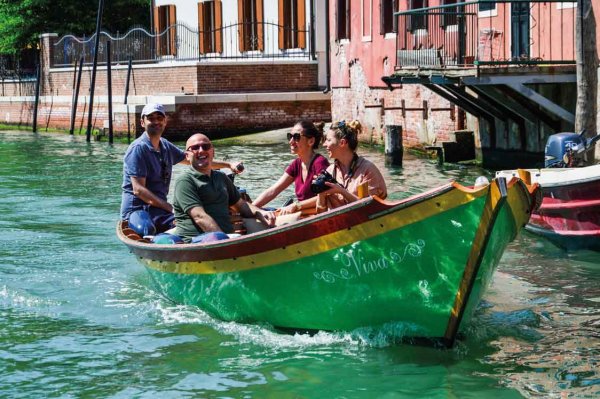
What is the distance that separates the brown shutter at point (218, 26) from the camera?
110 ft

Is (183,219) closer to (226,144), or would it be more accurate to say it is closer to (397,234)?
(397,234)

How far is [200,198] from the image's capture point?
30.3 ft

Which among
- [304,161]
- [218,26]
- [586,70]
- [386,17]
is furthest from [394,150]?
[218,26]

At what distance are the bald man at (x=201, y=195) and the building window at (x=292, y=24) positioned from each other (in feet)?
73.4

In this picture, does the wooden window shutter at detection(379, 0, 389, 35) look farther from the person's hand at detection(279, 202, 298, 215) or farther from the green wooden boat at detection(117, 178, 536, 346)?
the green wooden boat at detection(117, 178, 536, 346)

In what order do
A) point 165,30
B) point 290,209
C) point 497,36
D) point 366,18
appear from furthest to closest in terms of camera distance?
point 165,30 < point 366,18 < point 497,36 < point 290,209

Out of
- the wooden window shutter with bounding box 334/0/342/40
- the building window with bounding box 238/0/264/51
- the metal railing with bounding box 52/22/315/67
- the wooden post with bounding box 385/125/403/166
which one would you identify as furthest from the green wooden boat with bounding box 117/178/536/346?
the building window with bounding box 238/0/264/51

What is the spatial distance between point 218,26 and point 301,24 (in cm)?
342

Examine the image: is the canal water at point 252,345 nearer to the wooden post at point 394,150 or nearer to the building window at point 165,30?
the wooden post at point 394,150

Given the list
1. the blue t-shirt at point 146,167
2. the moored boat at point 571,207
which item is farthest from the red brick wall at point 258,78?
the blue t-shirt at point 146,167

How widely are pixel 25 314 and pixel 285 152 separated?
1611cm

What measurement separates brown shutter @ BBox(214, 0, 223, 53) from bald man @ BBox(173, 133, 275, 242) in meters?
24.4

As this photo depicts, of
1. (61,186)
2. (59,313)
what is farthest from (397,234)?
(61,186)

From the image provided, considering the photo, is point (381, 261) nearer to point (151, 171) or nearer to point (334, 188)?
point (334, 188)
